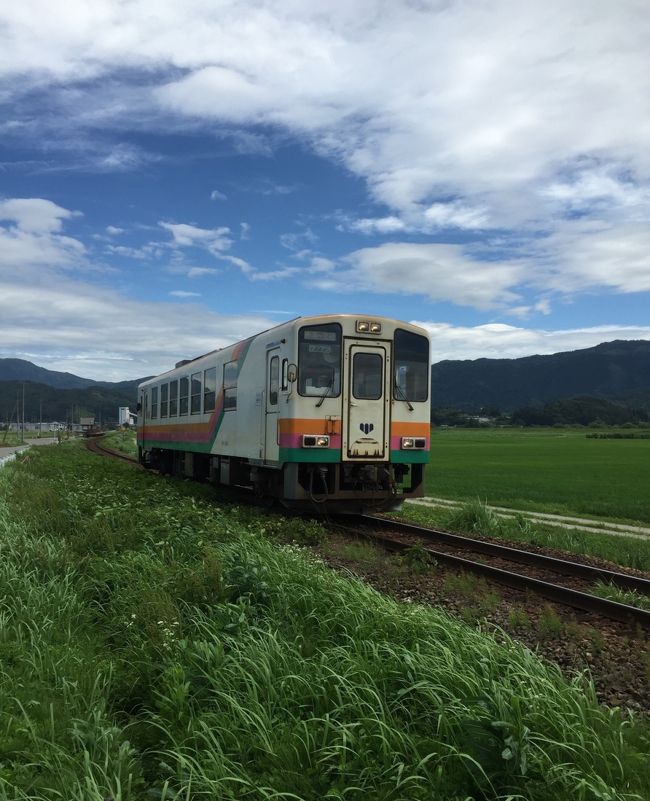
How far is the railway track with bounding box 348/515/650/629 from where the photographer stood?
6.64 metres

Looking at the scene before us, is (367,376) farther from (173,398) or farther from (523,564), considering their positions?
(173,398)

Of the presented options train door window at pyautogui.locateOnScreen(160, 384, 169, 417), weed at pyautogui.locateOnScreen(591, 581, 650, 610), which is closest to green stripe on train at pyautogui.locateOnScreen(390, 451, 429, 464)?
weed at pyautogui.locateOnScreen(591, 581, 650, 610)

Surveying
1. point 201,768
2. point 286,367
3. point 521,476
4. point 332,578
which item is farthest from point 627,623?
point 521,476

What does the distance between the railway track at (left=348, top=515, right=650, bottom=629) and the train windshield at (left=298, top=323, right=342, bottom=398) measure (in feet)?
7.60

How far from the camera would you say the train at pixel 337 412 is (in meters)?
11.3

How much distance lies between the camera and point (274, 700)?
387cm

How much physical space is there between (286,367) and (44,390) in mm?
183831

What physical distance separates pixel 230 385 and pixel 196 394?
10.7ft

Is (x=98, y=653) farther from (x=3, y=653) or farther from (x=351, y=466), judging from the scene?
(x=351, y=466)

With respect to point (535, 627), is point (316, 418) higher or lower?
higher

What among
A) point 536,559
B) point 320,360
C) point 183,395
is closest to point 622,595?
point 536,559

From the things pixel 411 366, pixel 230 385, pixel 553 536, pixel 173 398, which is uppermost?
pixel 411 366

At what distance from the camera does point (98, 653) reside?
201 inches

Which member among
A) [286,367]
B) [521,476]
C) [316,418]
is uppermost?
[286,367]
